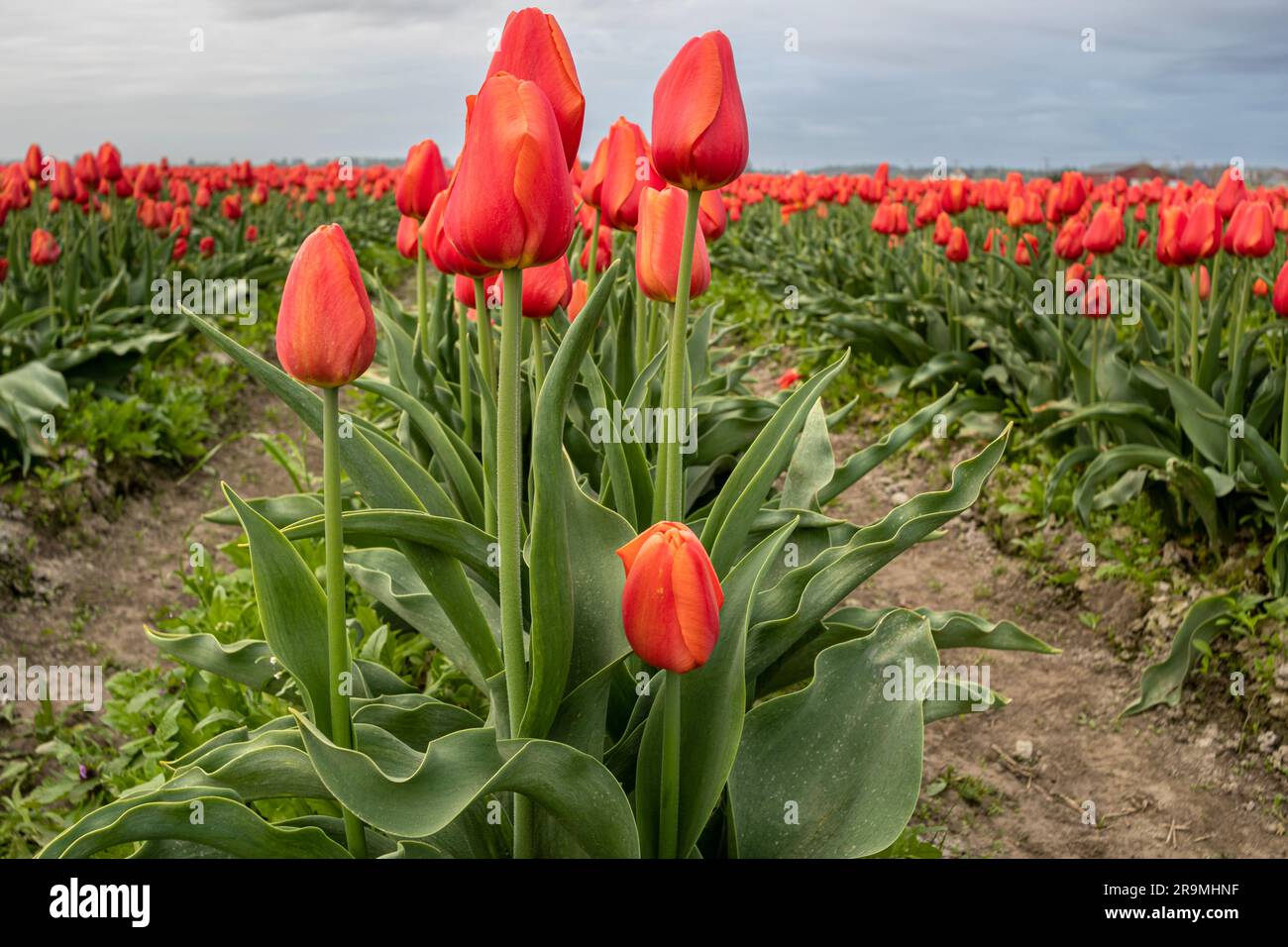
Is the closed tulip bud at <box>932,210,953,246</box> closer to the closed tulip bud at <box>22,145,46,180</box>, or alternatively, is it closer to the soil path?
the soil path

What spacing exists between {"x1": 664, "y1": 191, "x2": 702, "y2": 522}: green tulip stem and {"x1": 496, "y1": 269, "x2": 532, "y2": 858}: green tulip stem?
1.25 feet

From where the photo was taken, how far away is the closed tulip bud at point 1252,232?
400 centimetres

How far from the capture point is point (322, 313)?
1.40 meters

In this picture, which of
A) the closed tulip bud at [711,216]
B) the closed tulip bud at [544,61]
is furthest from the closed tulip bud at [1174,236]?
the closed tulip bud at [544,61]

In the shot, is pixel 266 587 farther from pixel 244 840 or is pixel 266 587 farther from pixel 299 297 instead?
pixel 299 297

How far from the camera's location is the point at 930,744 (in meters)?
3.46

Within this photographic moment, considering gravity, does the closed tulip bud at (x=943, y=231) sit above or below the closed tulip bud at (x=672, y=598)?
above

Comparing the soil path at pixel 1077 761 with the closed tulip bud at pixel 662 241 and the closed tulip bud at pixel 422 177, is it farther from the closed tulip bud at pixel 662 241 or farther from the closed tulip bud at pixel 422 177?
the closed tulip bud at pixel 422 177

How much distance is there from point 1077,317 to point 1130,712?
2776mm

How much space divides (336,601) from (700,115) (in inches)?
34.9

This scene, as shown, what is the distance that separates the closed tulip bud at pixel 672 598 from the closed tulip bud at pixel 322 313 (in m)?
0.44

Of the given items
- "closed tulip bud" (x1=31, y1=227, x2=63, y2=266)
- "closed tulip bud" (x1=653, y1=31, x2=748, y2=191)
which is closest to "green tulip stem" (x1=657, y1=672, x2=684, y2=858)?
"closed tulip bud" (x1=653, y1=31, x2=748, y2=191)

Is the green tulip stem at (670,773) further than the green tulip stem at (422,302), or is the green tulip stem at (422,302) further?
the green tulip stem at (422,302)
